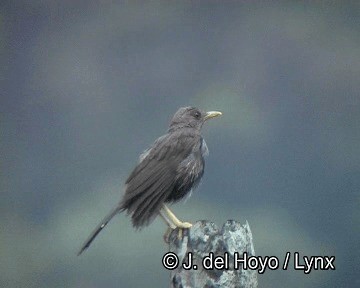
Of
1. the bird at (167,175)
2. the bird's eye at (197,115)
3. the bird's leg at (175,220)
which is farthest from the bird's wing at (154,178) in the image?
the bird's eye at (197,115)

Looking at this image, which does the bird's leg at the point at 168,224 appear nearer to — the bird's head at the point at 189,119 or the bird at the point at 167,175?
the bird at the point at 167,175

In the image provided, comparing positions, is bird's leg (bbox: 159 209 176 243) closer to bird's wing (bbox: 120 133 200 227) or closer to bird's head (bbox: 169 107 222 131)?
bird's wing (bbox: 120 133 200 227)

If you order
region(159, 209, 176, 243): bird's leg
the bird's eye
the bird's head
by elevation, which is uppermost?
the bird's eye

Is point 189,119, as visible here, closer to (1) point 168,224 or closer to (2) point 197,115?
(2) point 197,115

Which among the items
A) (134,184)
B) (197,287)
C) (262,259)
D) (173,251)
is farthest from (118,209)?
(262,259)

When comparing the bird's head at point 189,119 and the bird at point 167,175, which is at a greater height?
the bird's head at point 189,119

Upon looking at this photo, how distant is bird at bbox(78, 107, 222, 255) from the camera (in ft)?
11.1

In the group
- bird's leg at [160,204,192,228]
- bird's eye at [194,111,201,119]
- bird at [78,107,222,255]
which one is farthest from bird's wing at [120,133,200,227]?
bird's eye at [194,111,201,119]

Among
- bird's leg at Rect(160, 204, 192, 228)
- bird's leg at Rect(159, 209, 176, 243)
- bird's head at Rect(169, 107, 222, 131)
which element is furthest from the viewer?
bird's head at Rect(169, 107, 222, 131)

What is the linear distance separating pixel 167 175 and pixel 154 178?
0.32ft

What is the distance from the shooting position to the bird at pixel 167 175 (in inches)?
133

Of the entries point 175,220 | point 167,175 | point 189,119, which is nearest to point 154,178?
point 167,175

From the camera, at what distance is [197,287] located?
10.0 feet

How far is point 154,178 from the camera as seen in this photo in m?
3.44
